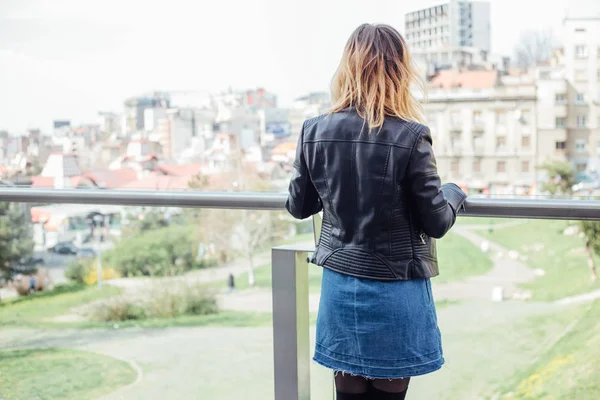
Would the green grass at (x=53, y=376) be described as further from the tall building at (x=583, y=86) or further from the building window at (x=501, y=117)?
the tall building at (x=583, y=86)

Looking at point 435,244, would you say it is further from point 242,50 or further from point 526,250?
point 242,50

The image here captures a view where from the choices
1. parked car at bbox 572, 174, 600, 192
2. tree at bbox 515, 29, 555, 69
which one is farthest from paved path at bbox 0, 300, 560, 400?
tree at bbox 515, 29, 555, 69

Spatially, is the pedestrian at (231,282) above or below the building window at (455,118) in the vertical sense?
below

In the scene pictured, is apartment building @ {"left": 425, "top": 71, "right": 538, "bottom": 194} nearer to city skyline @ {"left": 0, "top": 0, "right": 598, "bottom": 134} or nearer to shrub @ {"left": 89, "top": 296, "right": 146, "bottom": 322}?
city skyline @ {"left": 0, "top": 0, "right": 598, "bottom": 134}

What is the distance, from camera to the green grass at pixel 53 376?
1905 mm

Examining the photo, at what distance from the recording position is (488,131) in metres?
23.6

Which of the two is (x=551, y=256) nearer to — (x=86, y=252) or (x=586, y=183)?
(x=86, y=252)

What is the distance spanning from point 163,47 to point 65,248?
45.6 feet

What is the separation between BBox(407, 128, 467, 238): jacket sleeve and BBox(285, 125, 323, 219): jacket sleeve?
0.64 feet

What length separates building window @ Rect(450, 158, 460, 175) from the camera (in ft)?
77.1

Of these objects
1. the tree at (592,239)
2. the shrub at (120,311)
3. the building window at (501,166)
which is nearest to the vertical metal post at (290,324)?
the shrub at (120,311)

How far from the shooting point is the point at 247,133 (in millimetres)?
22359

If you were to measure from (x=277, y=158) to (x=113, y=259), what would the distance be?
7812mm

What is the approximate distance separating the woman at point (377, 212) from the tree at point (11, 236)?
125 centimetres
